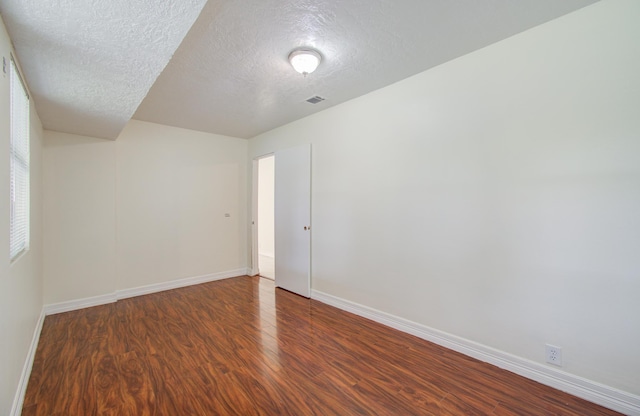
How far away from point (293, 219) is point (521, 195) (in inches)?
113

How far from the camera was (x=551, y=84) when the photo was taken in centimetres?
197

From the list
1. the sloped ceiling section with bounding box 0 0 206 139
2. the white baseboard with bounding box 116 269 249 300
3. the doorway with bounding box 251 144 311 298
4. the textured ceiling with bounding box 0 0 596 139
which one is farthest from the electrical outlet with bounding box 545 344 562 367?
the white baseboard with bounding box 116 269 249 300

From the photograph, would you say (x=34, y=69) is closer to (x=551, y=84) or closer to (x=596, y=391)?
(x=551, y=84)

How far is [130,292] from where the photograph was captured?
3.92m

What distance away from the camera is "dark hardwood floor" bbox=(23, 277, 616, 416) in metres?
1.78

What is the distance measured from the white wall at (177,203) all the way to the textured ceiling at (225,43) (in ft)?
3.24

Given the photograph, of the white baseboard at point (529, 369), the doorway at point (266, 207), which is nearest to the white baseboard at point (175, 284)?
the doorway at point (266, 207)

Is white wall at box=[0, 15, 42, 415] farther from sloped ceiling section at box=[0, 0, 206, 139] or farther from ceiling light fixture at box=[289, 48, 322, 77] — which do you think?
ceiling light fixture at box=[289, 48, 322, 77]

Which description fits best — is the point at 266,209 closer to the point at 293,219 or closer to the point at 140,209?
the point at 293,219

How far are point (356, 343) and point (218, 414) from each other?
134cm

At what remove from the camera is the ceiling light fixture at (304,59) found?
2238 millimetres

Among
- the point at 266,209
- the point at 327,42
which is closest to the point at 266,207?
the point at 266,209

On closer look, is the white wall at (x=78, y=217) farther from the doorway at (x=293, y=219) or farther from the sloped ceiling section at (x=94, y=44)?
the doorway at (x=293, y=219)

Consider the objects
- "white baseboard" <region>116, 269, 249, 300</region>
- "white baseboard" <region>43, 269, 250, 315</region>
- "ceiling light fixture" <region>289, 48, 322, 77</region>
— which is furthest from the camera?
"white baseboard" <region>116, 269, 249, 300</region>
